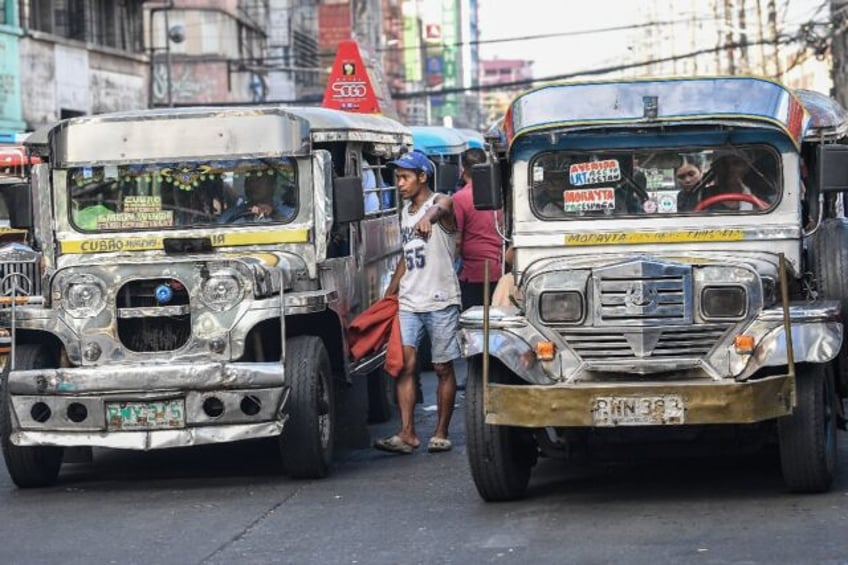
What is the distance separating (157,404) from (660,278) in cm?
307

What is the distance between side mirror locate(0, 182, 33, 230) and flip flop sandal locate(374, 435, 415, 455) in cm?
267

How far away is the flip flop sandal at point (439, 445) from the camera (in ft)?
38.1

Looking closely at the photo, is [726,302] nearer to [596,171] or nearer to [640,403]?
[640,403]

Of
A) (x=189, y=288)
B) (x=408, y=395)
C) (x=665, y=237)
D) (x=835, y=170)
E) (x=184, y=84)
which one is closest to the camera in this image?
(x=835, y=170)

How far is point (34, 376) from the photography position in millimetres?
10445

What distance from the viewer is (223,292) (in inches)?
416

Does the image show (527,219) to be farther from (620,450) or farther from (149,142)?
(149,142)

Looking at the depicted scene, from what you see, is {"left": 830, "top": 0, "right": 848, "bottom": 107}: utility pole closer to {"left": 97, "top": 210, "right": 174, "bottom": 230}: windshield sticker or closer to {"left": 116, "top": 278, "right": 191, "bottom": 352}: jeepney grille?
{"left": 97, "top": 210, "right": 174, "bottom": 230}: windshield sticker

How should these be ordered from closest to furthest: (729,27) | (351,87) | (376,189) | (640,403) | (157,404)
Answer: (640,403), (157,404), (376,189), (351,87), (729,27)

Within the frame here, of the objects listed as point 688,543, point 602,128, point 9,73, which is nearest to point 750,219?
point 602,128

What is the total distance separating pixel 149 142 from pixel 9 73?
25.7 m

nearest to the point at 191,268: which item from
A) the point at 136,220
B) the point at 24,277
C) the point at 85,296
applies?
the point at 85,296

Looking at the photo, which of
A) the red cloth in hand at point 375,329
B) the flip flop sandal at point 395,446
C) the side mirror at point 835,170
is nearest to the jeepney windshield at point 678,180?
the side mirror at point 835,170

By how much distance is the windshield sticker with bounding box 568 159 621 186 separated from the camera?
976 centimetres
